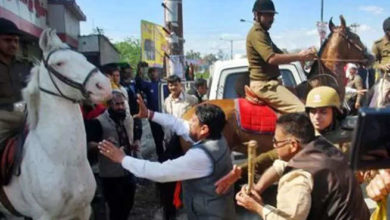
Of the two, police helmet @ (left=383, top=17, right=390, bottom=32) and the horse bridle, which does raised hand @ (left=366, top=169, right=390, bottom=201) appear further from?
police helmet @ (left=383, top=17, right=390, bottom=32)

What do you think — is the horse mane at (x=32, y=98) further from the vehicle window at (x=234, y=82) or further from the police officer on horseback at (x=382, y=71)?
the police officer on horseback at (x=382, y=71)

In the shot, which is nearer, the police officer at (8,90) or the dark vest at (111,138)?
the police officer at (8,90)

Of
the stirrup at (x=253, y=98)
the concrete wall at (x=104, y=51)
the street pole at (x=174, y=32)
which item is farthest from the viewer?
the concrete wall at (x=104, y=51)

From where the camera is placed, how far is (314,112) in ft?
10.9

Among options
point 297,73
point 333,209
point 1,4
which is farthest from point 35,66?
point 1,4

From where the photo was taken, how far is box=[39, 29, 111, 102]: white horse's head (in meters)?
3.23

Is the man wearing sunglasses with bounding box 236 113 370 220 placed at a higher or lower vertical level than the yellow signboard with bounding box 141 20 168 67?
lower

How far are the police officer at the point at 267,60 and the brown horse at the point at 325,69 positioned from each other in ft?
1.11

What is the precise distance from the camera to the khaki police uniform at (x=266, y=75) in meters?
5.21

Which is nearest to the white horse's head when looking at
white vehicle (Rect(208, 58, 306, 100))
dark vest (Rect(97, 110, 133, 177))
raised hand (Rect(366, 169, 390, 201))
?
dark vest (Rect(97, 110, 133, 177))

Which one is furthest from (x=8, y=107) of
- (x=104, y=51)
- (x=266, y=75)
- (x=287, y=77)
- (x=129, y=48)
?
(x=129, y=48)

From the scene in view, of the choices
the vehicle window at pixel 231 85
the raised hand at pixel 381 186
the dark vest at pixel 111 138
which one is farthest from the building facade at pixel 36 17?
the raised hand at pixel 381 186

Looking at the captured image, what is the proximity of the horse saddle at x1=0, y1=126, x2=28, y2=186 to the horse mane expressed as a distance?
0.17 meters

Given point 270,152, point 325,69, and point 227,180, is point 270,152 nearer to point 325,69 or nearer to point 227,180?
point 325,69
